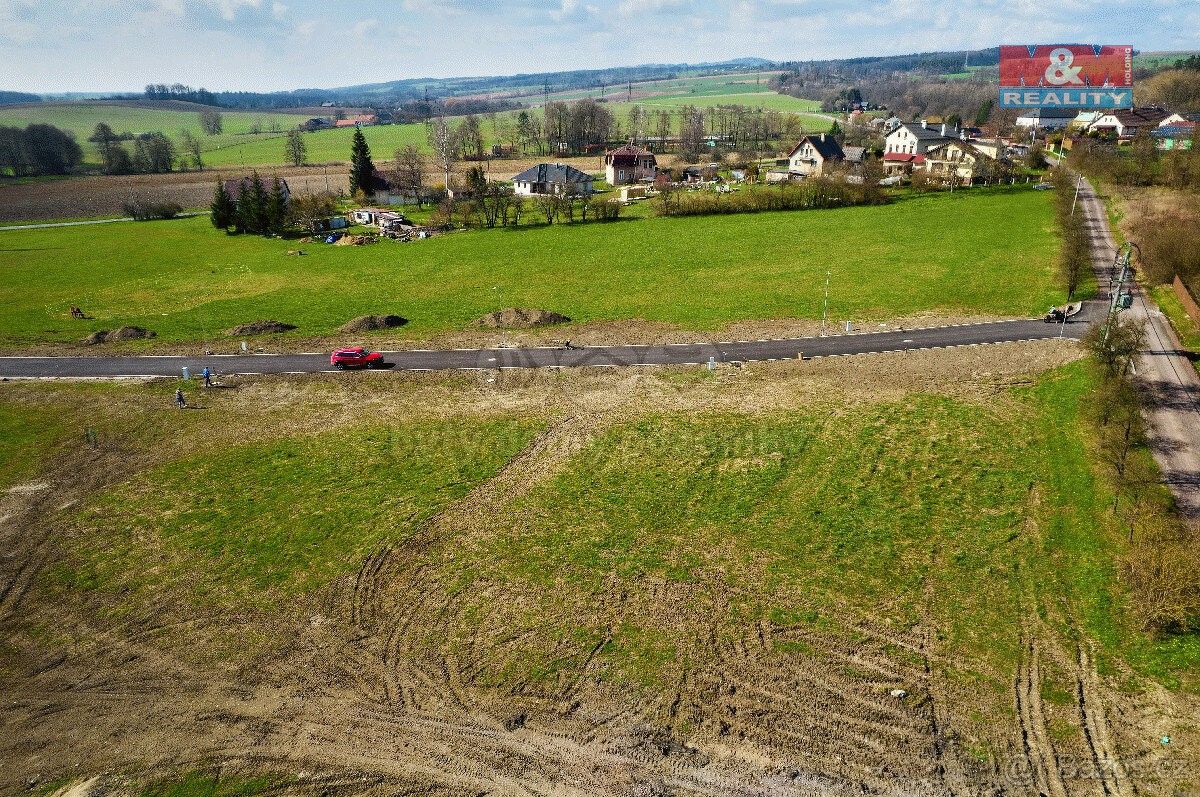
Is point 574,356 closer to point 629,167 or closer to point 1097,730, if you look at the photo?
point 1097,730

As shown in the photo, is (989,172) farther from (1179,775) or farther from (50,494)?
(50,494)

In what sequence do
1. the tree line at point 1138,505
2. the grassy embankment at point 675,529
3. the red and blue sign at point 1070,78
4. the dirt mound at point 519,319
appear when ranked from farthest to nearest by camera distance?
the red and blue sign at point 1070,78, the dirt mound at point 519,319, the grassy embankment at point 675,529, the tree line at point 1138,505

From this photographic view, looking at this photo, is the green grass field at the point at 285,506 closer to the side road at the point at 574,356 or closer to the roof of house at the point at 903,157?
the side road at the point at 574,356

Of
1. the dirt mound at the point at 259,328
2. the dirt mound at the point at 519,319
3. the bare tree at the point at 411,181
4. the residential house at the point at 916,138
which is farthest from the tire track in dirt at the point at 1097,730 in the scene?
the residential house at the point at 916,138

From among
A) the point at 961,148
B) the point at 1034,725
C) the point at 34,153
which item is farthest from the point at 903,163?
the point at 34,153

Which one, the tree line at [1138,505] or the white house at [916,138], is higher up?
the white house at [916,138]
